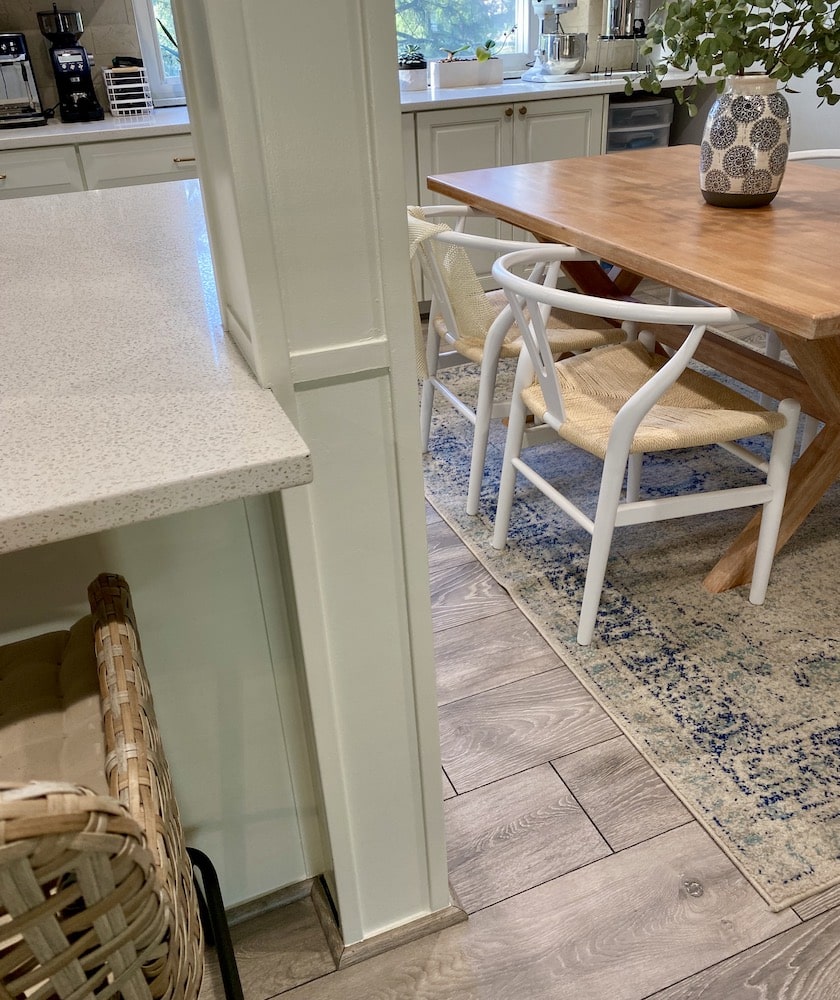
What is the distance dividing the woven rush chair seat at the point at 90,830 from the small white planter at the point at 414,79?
137 inches

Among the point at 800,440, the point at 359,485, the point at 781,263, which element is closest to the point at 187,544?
the point at 359,485

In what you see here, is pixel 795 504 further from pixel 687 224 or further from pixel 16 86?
pixel 16 86

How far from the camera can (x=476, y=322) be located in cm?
235

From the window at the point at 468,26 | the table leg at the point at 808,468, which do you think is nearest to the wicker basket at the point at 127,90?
the window at the point at 468,26

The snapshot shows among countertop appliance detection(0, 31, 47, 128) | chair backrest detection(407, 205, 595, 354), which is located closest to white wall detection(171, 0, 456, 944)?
chair backrest detection(407, 205, 595, 354)

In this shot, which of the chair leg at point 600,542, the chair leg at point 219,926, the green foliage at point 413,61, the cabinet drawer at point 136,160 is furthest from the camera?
the green foliage at point 413,61

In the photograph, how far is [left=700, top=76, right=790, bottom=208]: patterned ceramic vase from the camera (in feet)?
6.47

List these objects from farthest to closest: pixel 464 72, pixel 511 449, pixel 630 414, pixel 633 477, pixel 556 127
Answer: pixel 464 72 < pixel 556 127 < pixel 633 477 < pixel 511 449 < pixel 630 414

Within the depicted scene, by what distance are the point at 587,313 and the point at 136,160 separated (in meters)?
2.21

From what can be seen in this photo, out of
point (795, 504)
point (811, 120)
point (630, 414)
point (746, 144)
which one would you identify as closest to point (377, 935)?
point (630, 414)

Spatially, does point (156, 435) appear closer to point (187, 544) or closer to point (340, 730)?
point (187, 544)

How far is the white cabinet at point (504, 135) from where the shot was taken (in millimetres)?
3568

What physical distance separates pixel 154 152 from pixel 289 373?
274cm

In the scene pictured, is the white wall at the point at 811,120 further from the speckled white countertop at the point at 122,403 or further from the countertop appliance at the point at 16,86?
the speckled white countertop at the point at 122,403
